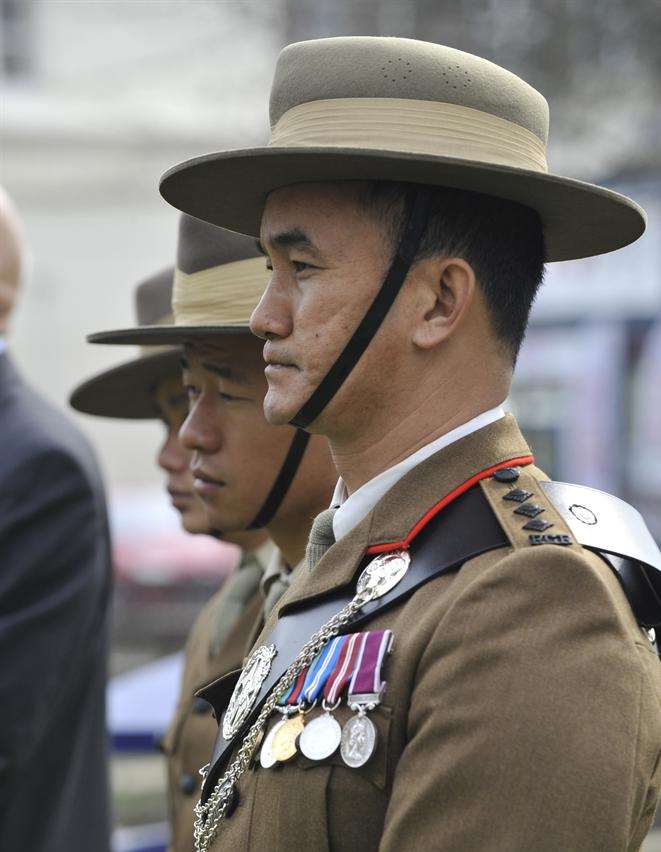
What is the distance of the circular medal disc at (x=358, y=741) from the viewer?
161 centimetres

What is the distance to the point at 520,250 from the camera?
6.41 ft

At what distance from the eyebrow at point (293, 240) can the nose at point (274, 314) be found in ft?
0.20

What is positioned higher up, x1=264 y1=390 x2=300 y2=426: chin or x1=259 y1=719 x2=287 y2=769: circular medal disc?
x1=264 y1=390 x2=300 y2=426: chin

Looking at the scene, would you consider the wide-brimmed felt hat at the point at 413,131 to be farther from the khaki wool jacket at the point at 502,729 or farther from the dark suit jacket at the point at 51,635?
the dark suit jacket at the point at 51,635

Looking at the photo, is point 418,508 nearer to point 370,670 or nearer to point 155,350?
point 370,670

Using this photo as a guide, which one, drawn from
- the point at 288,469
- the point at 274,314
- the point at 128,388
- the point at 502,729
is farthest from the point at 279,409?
the point at 128,388

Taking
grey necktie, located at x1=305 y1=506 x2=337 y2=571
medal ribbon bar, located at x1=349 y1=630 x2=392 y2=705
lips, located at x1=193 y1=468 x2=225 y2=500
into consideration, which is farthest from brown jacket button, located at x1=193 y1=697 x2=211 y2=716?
medal ribbon bar, located at x1=349 y1=630 x2=392 y2=705

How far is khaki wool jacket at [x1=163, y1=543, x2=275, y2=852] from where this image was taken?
3.02m

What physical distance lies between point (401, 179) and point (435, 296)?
7.1 inches

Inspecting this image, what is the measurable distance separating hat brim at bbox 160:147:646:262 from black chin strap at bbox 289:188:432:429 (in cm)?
4

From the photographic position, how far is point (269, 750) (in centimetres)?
176

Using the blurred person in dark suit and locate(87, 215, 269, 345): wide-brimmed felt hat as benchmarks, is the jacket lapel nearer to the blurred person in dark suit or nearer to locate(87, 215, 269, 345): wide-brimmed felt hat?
locate(87, 215, 269, 345): wide-brimmed felt hat

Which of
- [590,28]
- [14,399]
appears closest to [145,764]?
[14,399]

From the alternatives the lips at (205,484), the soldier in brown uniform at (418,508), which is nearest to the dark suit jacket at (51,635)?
the lips at (205,484)
